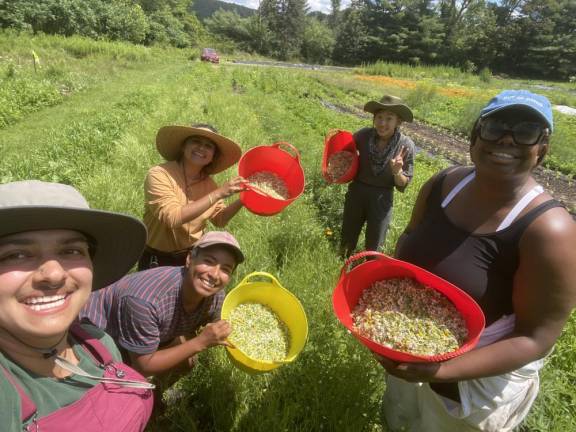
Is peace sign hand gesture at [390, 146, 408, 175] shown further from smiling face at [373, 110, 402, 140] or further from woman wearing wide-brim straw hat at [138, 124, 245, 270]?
woman wearing wide-brim straw hat at [138, 124, 245, 270]

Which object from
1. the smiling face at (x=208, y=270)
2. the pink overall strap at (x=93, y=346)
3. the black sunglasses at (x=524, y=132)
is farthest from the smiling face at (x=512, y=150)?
the pink overall strap at (x=93, y=346)

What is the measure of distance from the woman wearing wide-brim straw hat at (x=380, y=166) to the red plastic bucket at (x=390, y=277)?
1592 millimetres

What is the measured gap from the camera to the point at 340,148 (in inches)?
137

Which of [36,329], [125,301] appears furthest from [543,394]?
[36,329]

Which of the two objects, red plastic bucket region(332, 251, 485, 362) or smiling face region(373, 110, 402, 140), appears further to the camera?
smiling face region(373, 110, 402, 140)

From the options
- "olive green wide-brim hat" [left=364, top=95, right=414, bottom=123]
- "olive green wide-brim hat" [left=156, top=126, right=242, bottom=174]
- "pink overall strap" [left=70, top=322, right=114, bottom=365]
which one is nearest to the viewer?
"pink overall strap" [left=70, top=322, right=114, bottom=365]

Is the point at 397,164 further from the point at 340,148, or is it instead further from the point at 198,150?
the point at 198,150

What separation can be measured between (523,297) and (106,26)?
108 ft

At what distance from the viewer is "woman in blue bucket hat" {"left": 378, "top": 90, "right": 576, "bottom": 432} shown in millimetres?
1171

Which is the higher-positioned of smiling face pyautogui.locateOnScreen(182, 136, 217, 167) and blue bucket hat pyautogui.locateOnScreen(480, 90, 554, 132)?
blue bucket hat pyautogui.locateOnScreen(480, 90, 554, 132)

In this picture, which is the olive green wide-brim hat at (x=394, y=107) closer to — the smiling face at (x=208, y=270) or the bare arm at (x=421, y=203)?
the bare arm at (x=421, y=203)

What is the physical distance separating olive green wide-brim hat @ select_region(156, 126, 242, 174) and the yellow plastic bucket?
0.94m

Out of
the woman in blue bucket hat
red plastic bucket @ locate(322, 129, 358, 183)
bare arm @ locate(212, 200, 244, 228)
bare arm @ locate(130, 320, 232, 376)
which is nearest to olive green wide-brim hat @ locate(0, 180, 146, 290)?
bare arm @ locate(130, 320, 232, 376)

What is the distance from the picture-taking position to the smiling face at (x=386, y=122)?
3102 millimetres
